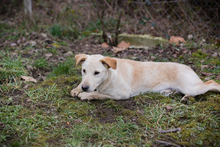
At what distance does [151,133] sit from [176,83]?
62.0 inches

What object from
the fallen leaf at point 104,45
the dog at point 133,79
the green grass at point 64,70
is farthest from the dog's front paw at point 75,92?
the fallen leaf at point 104,45

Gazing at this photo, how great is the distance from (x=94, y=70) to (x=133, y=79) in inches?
41.4

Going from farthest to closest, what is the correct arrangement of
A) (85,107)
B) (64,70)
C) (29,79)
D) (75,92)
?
1. (64,70)
2. (29,79)
3. (75,92)
4. (85,107)

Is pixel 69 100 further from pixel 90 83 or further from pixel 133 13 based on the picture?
pixel 133 13

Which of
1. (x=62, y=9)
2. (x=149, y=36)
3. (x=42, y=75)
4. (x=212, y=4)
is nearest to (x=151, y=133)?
(x=42, y=75)

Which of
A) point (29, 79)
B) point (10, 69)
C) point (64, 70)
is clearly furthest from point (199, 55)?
A: point (10, 69)

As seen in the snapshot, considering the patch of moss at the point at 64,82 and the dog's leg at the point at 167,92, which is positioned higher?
the patch of moss at the point at 64,82

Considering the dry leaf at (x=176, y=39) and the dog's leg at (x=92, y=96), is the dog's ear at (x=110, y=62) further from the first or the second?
the dry leaf at (x=176, y=39)

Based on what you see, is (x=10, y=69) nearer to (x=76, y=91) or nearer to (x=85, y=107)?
(x=76, y=91)

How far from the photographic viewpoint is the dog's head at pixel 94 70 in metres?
3.42

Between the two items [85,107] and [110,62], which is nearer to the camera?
[110,62]

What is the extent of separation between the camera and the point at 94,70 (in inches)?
139

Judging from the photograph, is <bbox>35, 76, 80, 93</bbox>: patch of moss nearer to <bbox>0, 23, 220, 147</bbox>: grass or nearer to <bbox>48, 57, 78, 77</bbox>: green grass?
<bbox>0, 23, 220, 147</bbox>: grass

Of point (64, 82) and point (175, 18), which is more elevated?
point (175, 18)
